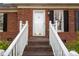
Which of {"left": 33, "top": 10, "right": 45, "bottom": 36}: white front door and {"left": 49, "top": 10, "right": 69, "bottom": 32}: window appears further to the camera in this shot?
{"left": 49, "top": 10, "right": 69, "bottom": 32}: window

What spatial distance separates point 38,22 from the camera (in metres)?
20.3

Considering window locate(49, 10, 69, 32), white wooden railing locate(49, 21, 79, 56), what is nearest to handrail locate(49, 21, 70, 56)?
white wooden railing locate(49, 21, 79, 56)

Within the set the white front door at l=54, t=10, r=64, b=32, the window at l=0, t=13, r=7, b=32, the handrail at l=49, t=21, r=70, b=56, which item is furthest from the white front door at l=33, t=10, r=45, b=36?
the handrail at l=49, t=21, r=70, b=56

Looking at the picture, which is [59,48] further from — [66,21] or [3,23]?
[3,23]

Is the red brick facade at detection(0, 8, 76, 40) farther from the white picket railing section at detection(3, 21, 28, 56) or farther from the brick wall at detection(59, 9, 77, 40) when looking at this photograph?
the white picket railing section at detection(3, 21, 28, 56)

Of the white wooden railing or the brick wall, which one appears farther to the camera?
the brick wall

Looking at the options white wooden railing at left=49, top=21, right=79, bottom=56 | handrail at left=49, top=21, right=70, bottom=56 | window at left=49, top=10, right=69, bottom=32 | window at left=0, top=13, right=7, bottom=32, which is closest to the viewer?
white wooden railing at left=49, top=21, right=79, bottom=56

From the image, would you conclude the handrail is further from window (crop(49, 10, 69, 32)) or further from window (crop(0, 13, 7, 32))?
window (crop(0, 13, 7, 32))

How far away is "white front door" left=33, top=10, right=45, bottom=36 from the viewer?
2006 centimetres

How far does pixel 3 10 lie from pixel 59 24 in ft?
14.8

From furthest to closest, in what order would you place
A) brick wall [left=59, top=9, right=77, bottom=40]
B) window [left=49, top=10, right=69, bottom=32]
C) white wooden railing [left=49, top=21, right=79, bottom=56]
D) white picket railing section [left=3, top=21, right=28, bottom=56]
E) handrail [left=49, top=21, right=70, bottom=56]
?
window [left=49, top=10, right=69, bottom=32] → brick wall [left=59, top=9, right=77, bottom=40] → handrail [left=49, top=21, right=70, bottom=56] → white picket railing section [left=3, top=21, right=28, bottom=56] → white wooden railing [left=49, top=21, right=79, bottom=56]

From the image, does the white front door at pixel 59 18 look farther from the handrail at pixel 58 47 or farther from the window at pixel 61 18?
the handrail at pixel 58 47

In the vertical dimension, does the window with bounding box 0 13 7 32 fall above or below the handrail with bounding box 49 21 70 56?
below

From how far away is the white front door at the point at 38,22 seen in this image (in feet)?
65.8
